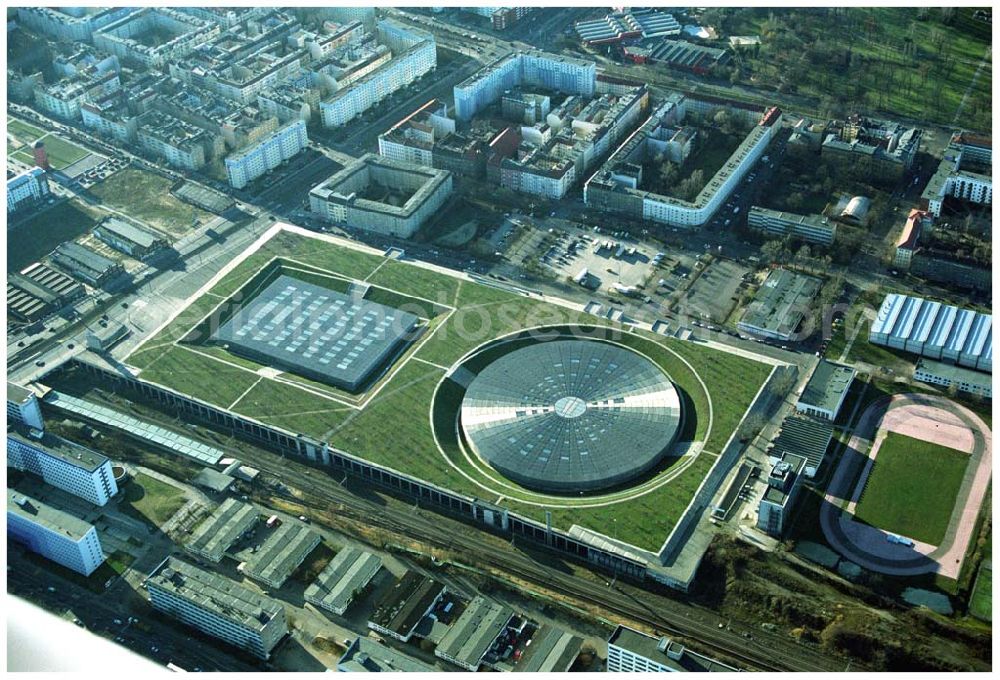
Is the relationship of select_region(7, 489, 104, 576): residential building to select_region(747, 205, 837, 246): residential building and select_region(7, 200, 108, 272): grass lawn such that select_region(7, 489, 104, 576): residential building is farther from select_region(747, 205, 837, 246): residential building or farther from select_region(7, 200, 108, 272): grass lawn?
select_region(747, 205, 837, 246): residential building

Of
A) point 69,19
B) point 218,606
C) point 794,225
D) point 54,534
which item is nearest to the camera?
point 218,606

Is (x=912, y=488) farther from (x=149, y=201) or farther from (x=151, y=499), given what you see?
(x=149, y=201)

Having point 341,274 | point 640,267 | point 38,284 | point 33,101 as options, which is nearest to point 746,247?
point 640,267

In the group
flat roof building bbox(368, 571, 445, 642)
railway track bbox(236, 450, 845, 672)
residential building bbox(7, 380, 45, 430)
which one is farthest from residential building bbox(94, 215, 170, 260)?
flat roof building bbox(368, 571, 445, 642)

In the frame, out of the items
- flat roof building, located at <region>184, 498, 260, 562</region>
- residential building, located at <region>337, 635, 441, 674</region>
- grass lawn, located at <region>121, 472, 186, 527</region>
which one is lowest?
grass lawn, located at <region>121, 472, 186, 527</region>

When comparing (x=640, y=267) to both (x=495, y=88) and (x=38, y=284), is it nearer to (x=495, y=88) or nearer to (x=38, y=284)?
(x=495, y=88)

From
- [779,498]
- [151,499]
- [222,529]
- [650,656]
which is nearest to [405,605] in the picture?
[222,529]

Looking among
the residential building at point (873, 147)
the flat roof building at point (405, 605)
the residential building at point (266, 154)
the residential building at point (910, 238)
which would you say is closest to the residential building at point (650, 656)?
the flat roof building at point (405, 605)
